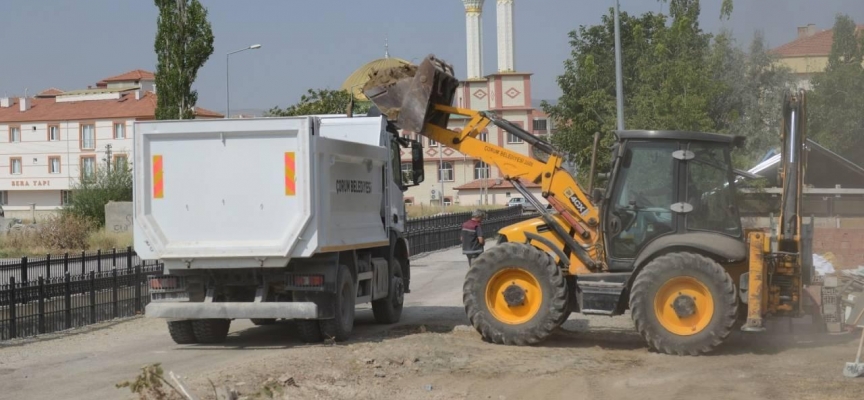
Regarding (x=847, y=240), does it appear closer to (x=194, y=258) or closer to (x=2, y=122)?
(x=194, y=258)

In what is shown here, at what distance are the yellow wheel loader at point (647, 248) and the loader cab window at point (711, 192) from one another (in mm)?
13

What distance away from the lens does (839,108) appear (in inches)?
1785

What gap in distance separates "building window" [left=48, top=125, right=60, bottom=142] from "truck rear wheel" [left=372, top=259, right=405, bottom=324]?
257ft

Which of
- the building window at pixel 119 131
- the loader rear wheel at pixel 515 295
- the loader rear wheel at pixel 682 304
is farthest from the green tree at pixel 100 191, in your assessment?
the loader rear wheel at pixel 682 304

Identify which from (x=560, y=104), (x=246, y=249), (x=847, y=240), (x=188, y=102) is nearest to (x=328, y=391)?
(x=246, y=249)

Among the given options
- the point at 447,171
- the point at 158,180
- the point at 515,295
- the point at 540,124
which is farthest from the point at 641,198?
the point at 540,124

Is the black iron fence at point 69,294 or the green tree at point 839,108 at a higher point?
the green tree at point 839,108

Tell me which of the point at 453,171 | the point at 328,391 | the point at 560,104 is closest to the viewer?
the point at 328,391

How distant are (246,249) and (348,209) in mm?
1765

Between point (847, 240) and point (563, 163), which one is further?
point (847, 240)

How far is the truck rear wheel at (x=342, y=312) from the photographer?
1442 cm

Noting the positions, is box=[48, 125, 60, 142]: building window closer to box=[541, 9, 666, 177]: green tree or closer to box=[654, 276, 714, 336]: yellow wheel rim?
box=[541, 9, 666, 177]: green tree

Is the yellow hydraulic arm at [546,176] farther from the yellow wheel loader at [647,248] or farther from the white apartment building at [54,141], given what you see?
the white apartment building at [54,141]

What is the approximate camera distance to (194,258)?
13930 millimetres
